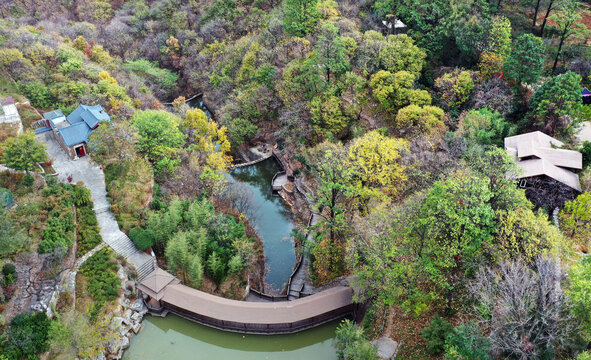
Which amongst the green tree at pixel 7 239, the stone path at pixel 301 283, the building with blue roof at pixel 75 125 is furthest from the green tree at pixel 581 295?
the building with blue roof at pixel 75 125

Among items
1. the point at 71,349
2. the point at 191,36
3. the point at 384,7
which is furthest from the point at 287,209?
the point at 191,36

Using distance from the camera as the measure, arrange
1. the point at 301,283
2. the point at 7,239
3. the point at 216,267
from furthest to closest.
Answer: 1. the point at 301,283
2. the point at 216,267
3. the point at 7,239

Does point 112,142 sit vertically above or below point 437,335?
above

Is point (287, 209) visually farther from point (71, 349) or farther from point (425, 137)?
point (71, 349)

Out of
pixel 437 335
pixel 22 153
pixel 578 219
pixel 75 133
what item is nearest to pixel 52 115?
pixel 75 133

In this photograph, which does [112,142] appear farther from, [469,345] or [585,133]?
[585,133]

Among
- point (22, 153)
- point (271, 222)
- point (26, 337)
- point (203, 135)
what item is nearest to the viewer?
point (26, 337)

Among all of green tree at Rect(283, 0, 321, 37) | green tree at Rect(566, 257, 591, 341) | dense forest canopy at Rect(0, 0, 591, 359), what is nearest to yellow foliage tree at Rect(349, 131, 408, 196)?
dense forest canopy at Rect(0, 0, 591, 359)
